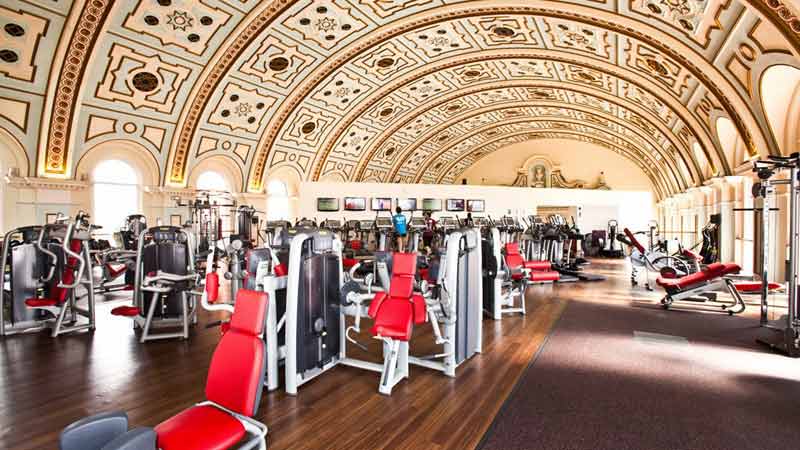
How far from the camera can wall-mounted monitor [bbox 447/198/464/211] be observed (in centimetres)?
1867

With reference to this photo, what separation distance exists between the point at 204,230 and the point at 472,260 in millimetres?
10194

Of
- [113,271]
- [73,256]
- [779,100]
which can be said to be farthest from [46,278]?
[779,100]

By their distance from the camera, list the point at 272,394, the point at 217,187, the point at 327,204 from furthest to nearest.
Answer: the point at 327,204
the point at 217,187
the point at 272,394

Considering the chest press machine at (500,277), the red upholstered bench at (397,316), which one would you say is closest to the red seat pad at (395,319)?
the red upholstered bench at (397,316)

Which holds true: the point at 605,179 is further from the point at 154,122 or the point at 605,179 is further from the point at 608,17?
the point at 154,122

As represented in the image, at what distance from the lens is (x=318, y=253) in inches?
139

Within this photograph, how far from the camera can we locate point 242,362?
1.99 meters

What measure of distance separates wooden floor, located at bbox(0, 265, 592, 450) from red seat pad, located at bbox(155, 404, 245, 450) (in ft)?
2.32

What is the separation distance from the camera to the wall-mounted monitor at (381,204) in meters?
17.3

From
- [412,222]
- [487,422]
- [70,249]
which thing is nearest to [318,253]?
[487,422]

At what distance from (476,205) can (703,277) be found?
12691 millimetres

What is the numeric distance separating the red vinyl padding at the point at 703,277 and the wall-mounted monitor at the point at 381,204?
38.4 ft

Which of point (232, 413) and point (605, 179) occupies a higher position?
point (605, 179)

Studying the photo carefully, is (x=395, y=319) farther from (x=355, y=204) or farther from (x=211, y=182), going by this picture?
(x=355, y=204)
